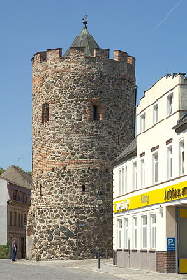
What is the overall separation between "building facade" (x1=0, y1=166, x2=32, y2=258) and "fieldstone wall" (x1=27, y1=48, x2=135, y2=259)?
2332 centimetres

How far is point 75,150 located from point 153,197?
1556 cm

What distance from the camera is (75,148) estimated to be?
157 feet

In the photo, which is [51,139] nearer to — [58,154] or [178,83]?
[58,154]

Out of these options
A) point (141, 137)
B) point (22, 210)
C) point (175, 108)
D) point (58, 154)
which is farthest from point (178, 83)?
point (22, 210)

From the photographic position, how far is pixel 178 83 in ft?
98.9

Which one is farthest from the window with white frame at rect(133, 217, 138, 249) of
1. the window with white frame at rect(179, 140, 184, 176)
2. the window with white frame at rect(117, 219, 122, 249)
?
the window with white frame at rect(179, 140, 184, 176)

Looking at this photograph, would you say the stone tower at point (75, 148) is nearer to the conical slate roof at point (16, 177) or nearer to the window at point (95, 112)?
the window at point (95, 112)

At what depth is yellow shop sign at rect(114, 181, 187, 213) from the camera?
28.6 meters

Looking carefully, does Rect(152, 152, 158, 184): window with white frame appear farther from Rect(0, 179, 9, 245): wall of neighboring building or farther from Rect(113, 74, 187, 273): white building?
Rect(0, 179, 9, 245): wall of neighboring building

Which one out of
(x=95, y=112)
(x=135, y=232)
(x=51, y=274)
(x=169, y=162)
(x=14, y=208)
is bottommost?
(x=51, y=274)

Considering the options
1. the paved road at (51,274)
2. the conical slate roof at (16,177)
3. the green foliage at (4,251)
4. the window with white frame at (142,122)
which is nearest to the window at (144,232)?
the paved road at (51,274)

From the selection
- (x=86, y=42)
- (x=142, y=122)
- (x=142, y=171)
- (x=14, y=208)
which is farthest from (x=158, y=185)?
(x=14, y=208)

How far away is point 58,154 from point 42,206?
12.6 feet

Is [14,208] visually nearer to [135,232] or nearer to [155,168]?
[135,232]
